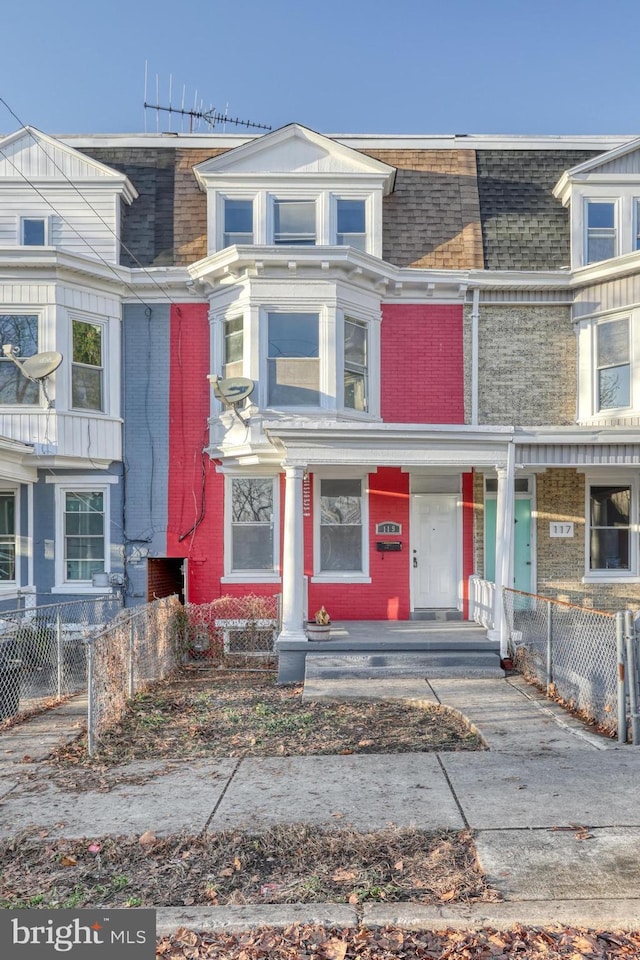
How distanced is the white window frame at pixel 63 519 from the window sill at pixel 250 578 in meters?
2.12

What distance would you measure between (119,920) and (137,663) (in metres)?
5.54

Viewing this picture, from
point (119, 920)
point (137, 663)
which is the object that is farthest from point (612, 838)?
point (137, 663)

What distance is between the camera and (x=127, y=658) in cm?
839

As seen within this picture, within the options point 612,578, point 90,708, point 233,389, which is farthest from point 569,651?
point 233,389

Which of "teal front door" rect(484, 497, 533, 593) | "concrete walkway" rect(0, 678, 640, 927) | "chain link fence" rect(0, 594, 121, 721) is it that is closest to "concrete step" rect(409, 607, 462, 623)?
"teal front door" rect(484, 497, 533, 593)

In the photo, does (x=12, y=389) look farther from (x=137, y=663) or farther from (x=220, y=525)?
(x=137, y=663)

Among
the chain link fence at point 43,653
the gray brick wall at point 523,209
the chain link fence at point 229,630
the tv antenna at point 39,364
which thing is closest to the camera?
the chain link fence at point 43,653

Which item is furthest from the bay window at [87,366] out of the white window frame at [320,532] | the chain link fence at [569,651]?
the chain link fence at [569,651]

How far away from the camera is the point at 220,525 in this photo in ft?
40.9

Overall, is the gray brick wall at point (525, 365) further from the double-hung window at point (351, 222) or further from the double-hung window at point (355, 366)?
the double-hung window at point (351, 222)

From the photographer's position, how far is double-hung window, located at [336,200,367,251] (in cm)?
1282

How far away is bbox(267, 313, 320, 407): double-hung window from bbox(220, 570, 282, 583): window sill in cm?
307

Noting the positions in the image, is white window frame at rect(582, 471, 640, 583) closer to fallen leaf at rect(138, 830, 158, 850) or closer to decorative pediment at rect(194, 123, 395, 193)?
decorative pediment at rect(194, 123, 395, 193)

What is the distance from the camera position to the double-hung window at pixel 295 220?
500 inches
